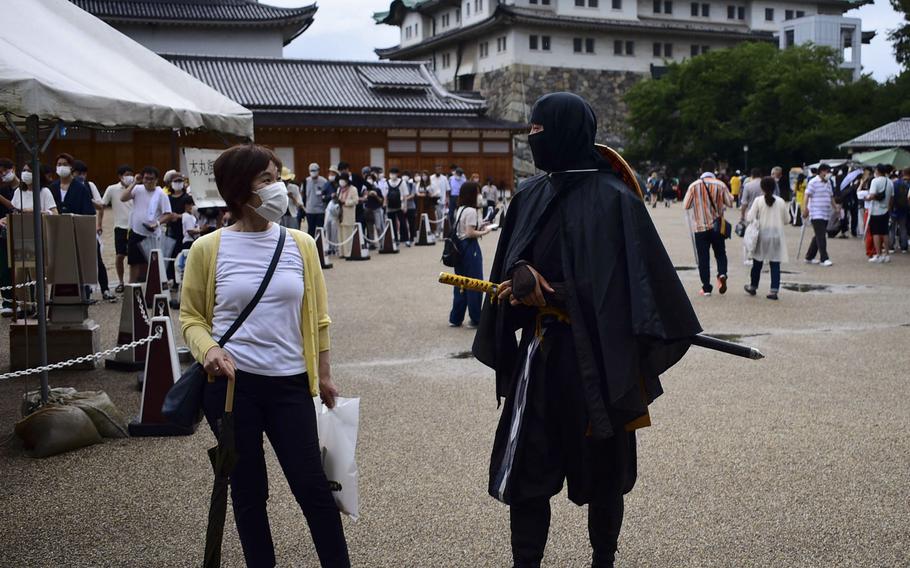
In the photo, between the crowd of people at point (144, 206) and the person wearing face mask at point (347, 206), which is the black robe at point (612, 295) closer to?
the crowd of people at point (144, 206)

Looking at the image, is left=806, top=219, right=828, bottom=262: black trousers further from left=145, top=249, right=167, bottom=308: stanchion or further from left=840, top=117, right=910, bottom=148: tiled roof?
left=840, top=117, right=910, bottom=148: tiled roof

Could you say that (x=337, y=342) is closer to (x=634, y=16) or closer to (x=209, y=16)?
(x=209, y=16)

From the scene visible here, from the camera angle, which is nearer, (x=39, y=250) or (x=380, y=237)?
(x=39, y=250)

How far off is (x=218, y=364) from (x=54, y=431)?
10.1ft

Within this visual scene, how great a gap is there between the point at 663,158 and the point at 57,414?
44362 mm

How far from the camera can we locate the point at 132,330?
8.05 meters

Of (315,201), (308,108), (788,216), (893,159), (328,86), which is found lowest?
(788,216)

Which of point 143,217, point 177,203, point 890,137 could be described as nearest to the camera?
point 143,217

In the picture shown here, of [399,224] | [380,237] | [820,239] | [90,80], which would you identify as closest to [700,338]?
[90,80]

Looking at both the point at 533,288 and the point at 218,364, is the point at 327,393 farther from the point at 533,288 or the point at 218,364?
the point at 533,288

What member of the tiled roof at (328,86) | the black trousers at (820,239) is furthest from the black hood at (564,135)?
the tiled roof at (328,86)

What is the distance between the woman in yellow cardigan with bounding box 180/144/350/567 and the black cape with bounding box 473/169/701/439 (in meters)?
0.89

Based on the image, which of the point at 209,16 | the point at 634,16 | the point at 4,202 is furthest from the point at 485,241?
the point at 634,16

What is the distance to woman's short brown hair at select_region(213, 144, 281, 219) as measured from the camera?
124 inches
